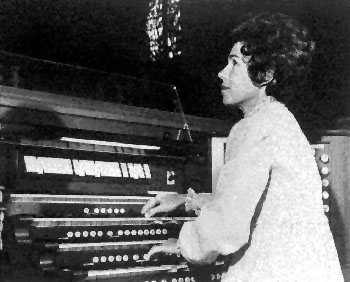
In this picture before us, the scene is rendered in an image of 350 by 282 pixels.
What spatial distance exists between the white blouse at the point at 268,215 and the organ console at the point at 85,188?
0.31 m

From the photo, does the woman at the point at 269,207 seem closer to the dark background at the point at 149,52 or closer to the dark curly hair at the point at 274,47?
the dark curly hair at the point at 274,47

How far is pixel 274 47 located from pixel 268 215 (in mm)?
593

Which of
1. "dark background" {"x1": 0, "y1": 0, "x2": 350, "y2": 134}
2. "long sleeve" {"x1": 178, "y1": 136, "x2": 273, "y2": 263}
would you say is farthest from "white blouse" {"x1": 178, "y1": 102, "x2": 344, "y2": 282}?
"dark background" {"x1": 0, "y1": 0, "x2": 350, "y2": 134}

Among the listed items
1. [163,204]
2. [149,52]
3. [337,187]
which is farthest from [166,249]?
[149,52]

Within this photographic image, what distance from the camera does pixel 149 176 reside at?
2.34 m

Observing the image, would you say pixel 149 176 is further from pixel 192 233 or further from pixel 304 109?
pixel 304 109

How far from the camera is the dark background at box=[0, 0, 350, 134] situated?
2.47m

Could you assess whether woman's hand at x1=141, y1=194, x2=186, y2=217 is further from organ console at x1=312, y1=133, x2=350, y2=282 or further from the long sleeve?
organ console at x1=312, y1=133, x2=350, y2=282

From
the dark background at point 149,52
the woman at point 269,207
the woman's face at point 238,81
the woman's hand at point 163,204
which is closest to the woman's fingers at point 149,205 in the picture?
the woman's hand at point 163,204

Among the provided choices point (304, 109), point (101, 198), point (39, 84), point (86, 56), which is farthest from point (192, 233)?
point (304, 109)

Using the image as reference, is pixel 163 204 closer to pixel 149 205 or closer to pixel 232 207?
pixel 149 205

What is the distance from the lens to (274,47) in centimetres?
181

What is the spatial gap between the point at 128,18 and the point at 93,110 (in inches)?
33.3

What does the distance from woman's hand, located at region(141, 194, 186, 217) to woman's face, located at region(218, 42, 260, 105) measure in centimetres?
42
